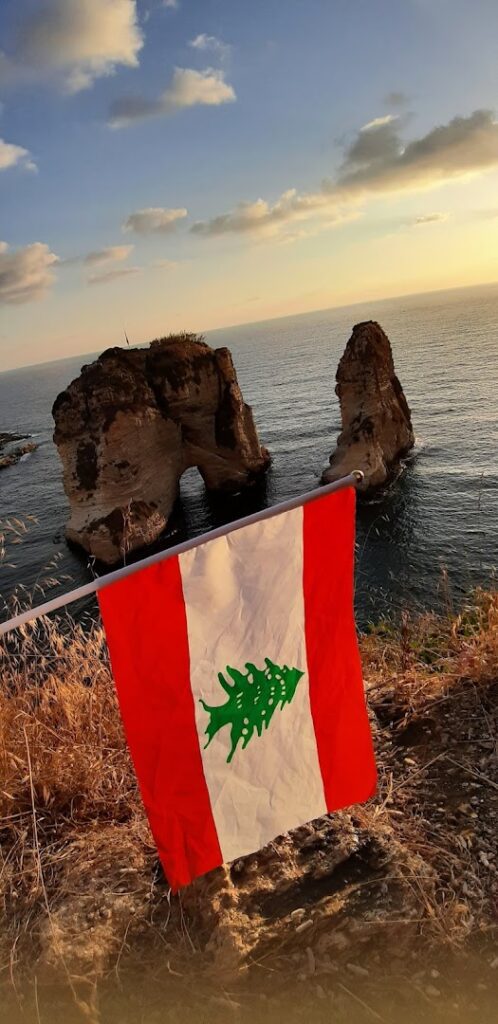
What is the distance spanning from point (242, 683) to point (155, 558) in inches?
31.4

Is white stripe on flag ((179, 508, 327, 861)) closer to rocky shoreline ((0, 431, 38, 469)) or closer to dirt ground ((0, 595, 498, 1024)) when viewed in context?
dirt ground ((0, 595, 498, 1024))

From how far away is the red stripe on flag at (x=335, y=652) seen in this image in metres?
2.61

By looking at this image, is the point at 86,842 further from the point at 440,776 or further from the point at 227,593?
the point at 440,776

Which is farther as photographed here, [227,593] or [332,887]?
[332,887]

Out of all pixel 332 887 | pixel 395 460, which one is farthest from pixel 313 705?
pixel 395 460

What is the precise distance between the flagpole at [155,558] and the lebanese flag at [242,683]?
3cm

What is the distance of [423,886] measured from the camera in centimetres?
281

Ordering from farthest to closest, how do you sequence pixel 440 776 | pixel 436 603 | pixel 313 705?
pixel 436 603
pixel 440 776
pixel 313 705

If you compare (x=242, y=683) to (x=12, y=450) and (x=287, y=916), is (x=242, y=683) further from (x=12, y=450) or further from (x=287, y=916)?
(x=12, y=450)

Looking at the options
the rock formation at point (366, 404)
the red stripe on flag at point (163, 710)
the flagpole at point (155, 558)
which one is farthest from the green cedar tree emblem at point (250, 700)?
the rock formation at point (366, 404)

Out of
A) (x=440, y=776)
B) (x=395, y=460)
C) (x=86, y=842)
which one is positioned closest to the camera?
(x=86, y=842)

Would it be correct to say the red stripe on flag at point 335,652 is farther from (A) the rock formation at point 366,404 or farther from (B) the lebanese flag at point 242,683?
(A) the rock formation at point 366,404

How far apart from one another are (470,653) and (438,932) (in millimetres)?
2256

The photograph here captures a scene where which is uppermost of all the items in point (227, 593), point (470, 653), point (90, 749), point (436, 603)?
point (227, 593)
